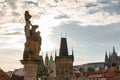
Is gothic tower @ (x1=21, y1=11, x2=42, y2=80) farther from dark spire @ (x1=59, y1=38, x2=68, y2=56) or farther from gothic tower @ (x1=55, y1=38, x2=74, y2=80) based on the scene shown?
dark spire @ (x1=59, y1=38, x2=68, y2=56)

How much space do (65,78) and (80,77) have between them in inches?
226

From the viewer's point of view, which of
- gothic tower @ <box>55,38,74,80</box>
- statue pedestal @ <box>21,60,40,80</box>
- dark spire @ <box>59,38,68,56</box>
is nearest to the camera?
statue pedestal @ <box>21,60,40,80</box>

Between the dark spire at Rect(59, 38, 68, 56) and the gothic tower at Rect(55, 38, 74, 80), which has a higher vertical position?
the dark spire at Rect(59, 38, 68, 56)

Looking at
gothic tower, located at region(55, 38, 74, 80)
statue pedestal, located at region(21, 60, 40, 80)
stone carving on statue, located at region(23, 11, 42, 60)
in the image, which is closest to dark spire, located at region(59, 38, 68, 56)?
gothic tower, located at region(55, 38, 74, 80)

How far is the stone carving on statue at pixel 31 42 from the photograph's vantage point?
82.6 feet

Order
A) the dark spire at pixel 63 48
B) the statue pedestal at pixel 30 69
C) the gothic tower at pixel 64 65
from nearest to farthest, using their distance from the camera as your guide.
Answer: the statue pedestal at pixel 30 69
the gothic tower at pixel 64 65
the dark spire at pixel 63 48

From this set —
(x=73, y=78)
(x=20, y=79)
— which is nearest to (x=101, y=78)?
(x=73, y=78)

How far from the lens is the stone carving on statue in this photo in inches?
992

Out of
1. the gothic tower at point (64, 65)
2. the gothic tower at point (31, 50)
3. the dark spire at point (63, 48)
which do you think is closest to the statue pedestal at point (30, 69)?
the gothic tower at point (31, 50)

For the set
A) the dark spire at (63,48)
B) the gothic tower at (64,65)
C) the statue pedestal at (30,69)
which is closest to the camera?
the statue pedestal at (30,69)

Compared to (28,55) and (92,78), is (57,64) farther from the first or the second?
(28,55)

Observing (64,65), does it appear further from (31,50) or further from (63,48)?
(31,50)

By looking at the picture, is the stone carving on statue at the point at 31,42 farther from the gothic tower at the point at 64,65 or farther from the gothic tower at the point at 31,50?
the gothic tower at the point at 64,65

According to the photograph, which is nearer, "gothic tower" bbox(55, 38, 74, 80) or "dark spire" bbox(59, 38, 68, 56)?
"gothic tower" bbox(55, 38, 74, 80)
